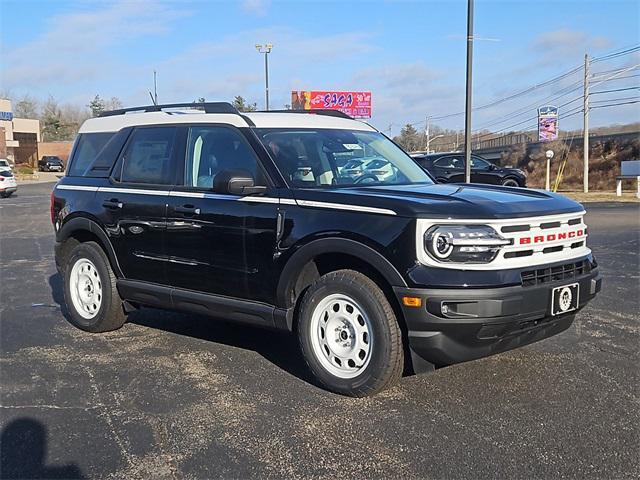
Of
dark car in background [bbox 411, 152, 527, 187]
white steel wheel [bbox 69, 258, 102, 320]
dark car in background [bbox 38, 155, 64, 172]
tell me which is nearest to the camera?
white steel wheel [bbox 69, 258, 102, 320]

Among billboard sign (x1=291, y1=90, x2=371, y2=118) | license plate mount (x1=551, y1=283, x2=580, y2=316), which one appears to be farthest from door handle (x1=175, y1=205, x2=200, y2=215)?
billboard sign (x1=291, y1=90, x2=371, y2=118)

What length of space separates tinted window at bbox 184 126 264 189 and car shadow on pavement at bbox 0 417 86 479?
2.16 meters

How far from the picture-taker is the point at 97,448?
12.0ft

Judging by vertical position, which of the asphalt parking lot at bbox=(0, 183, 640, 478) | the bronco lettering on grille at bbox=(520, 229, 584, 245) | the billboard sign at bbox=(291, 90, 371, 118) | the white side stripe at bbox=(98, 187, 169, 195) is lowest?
the asphalt parking lot at bbox=(0, 183, 640, 478)

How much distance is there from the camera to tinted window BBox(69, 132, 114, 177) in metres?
6.35

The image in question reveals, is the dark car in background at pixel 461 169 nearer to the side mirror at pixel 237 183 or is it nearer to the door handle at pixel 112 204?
the door handle at pixel 112 204

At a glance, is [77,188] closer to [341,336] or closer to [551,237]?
[341,336]

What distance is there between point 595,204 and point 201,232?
21648 mm

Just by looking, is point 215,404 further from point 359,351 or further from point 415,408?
point 415,408

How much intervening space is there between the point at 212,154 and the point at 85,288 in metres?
1.98

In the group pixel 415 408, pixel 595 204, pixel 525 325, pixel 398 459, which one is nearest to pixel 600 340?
pixel 525 325

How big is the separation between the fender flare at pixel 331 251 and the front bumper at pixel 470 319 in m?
0.13

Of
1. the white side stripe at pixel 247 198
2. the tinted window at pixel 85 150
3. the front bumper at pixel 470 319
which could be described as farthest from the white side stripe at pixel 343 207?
the tinted window at pixel 85 150

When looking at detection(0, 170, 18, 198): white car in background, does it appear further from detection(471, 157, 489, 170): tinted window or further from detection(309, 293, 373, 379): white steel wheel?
detection(309, 293, 373, 379): white steel wheel
